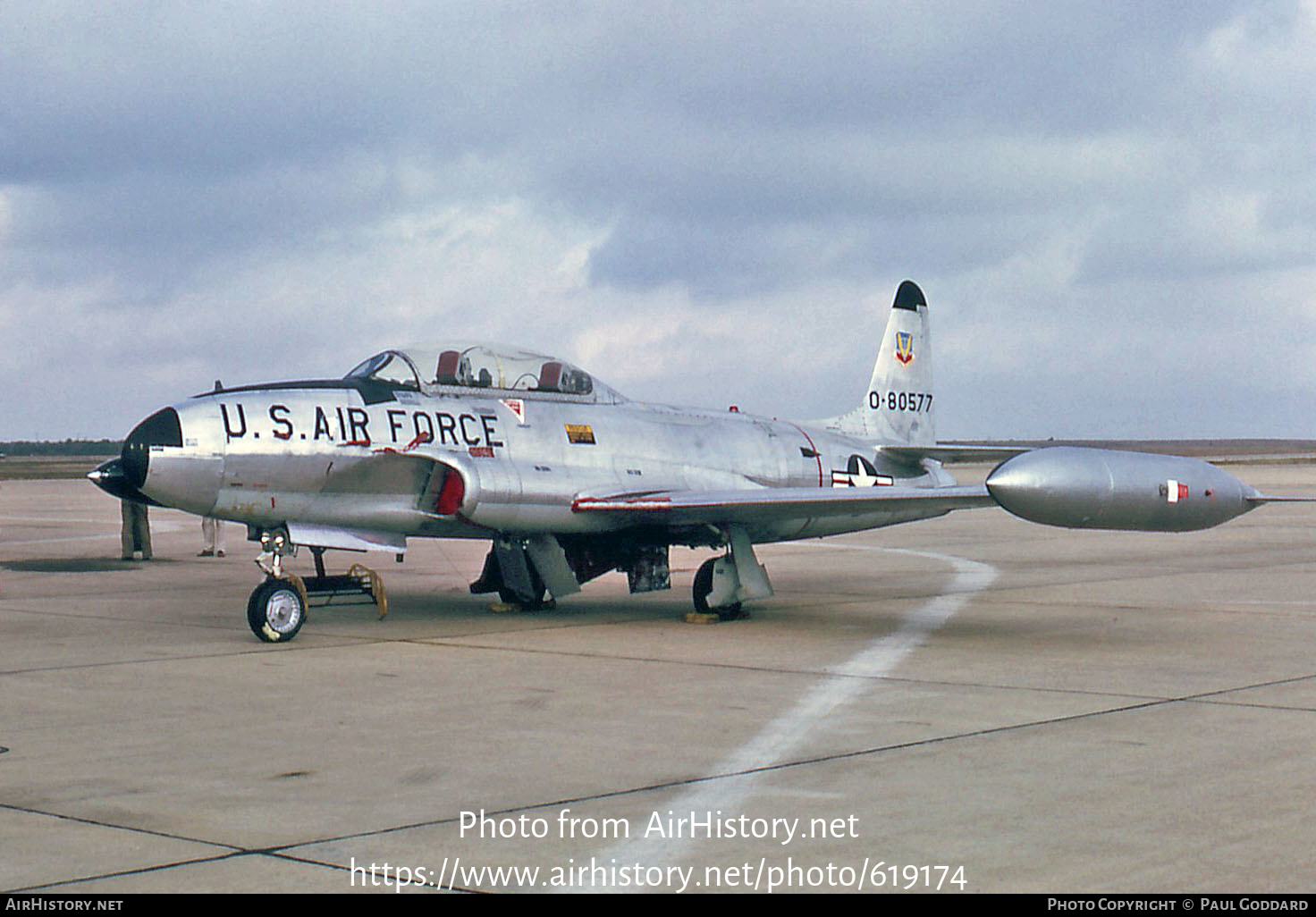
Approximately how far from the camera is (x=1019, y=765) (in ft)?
23.1

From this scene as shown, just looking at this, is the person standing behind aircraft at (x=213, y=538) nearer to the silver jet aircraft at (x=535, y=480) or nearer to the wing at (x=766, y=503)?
the silver jet aircraft at (x=535, y=480)

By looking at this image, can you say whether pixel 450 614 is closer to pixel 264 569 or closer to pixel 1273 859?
pixel 264 569

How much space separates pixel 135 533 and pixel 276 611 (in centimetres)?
1134

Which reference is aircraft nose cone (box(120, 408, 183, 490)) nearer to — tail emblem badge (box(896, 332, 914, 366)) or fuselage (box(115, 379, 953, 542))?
fuselage (box(115, 379, 953, 542))

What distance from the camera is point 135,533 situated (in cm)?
2245

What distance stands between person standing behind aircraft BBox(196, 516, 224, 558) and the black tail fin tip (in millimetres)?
11240

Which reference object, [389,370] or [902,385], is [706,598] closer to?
[389,370]

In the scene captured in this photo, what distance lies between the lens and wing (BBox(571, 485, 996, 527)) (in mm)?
12461

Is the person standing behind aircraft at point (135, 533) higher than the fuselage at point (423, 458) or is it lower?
lower

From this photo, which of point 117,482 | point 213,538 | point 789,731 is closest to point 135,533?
point 213,538

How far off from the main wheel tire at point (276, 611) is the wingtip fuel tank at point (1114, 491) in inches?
234

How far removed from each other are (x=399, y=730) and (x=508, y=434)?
5.77 metres

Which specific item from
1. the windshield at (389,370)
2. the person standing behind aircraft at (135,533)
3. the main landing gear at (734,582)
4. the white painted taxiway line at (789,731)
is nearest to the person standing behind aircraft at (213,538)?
the person standing behind aircraft at (135,533)

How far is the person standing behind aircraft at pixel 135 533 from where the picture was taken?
2227cm
